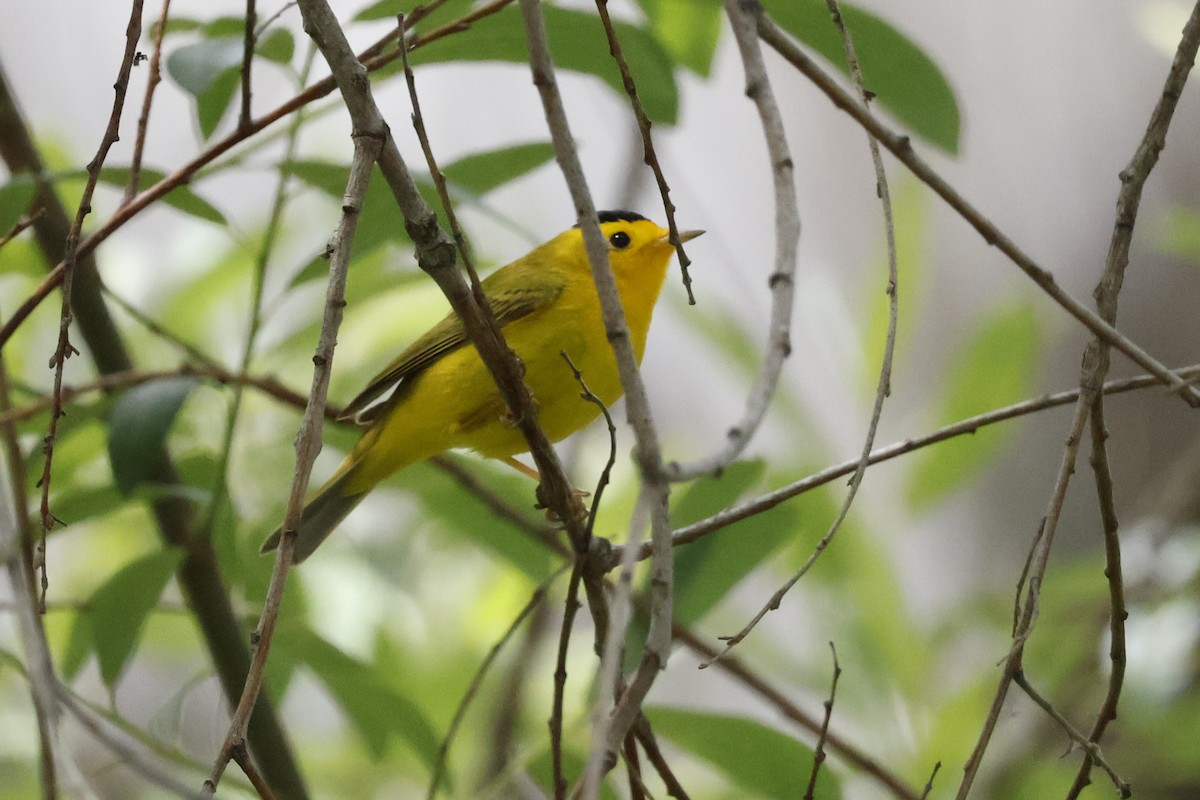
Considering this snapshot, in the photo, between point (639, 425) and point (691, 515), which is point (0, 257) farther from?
point (639, 425)

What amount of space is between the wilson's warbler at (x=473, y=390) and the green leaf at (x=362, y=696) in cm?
54

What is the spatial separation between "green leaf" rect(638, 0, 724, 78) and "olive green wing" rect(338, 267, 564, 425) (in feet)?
1.77

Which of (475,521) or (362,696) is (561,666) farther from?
(475,521)

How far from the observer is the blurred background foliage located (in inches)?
64.7

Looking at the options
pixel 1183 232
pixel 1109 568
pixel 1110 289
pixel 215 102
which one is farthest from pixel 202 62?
pixel 1183 232

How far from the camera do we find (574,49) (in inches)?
65.1

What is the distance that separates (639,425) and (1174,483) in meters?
2.99

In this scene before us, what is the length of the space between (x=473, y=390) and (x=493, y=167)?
0.62m

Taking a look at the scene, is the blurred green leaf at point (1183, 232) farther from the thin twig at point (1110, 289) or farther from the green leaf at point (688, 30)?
the thin twig at point (1110, 289)

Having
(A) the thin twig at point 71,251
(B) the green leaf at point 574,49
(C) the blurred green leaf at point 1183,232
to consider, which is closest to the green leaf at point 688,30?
(B) the green leaf at point 574,49

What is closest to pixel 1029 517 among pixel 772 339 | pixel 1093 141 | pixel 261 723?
pixel 1093 141

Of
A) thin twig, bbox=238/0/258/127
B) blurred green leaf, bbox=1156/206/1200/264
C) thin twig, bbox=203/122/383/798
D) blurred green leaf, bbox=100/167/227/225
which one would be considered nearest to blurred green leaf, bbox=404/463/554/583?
blurred green leaf, bbox=100/167/227/225

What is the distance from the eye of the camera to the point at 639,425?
2.67 ft

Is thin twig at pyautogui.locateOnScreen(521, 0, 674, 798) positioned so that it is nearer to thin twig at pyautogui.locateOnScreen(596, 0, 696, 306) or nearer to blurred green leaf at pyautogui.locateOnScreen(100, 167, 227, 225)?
thin twig at pyautogui.locateOnScreen(596, 0, 696, 306)
